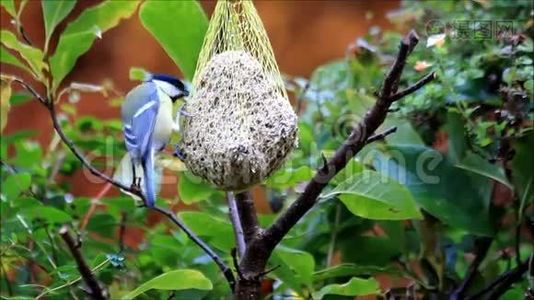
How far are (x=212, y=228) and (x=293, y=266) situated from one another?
11 cm

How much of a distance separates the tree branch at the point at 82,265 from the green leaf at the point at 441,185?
40 centimetres

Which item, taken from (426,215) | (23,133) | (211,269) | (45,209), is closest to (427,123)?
(426,215)

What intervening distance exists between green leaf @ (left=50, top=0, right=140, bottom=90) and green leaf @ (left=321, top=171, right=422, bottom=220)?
0.39 meters

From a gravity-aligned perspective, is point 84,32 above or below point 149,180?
above

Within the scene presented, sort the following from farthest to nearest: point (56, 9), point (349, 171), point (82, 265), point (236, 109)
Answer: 1. point (56, 9)
2. point (349, 171)
3. point (236, 109)
4. point (82, 265)

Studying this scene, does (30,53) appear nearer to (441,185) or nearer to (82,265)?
(82,265)

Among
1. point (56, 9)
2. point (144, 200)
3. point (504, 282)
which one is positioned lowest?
point (504, 282)

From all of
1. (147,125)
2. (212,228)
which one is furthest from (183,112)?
(212,228)

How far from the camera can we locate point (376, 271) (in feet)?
3.33

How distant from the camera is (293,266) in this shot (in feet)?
3.26

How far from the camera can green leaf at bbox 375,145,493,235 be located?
40.4 inches

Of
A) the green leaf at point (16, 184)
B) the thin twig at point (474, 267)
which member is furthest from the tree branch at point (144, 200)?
the thin twig at point (474, 267)

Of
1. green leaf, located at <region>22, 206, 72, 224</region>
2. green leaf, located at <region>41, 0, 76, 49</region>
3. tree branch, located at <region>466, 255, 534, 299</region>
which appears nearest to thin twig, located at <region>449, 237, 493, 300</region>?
tree branch, located at <region>466, 255, 534, 299</region>

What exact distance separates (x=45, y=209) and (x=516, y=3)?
78 centimetres
